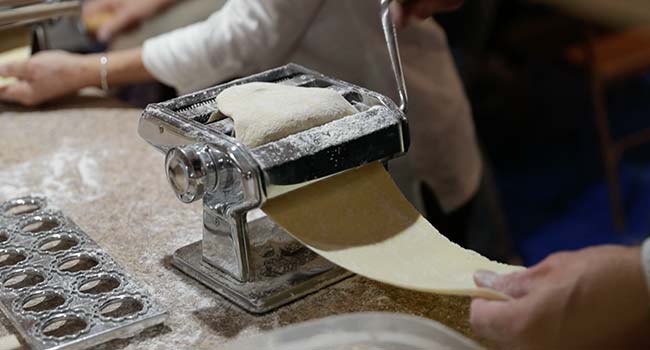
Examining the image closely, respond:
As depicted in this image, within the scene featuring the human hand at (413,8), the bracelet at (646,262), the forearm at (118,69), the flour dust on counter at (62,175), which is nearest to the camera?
the bracelet at (646,262)

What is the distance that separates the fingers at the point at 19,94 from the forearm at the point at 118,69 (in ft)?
0.28

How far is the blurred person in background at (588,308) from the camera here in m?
0.83

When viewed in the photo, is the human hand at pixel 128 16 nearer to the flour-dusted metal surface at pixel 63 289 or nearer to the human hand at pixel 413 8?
the human hand at pixel 413 8

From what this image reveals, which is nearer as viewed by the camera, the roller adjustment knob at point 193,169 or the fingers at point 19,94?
the roller adjustment knob at point 193,169

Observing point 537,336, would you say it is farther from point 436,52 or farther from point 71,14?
point 71,14

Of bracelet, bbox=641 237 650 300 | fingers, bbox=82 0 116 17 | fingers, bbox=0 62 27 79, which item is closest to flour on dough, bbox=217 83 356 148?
bracelet, bbox=641 237 650 300

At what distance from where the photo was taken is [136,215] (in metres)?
1.23

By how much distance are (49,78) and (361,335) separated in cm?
93

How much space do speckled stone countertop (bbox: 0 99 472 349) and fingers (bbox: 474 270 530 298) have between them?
80mm

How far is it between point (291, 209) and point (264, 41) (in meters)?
0.61

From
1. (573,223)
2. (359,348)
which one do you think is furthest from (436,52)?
(573,223)

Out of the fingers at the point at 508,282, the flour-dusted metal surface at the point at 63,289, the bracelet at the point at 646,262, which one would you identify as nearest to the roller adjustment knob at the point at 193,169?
the flour-dusted metal surface at the point at 63,289

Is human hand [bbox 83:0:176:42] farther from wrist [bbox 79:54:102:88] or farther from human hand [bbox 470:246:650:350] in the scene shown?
human hand [bbox 470:246:650:350]

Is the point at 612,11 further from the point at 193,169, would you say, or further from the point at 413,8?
the point at 193,169
